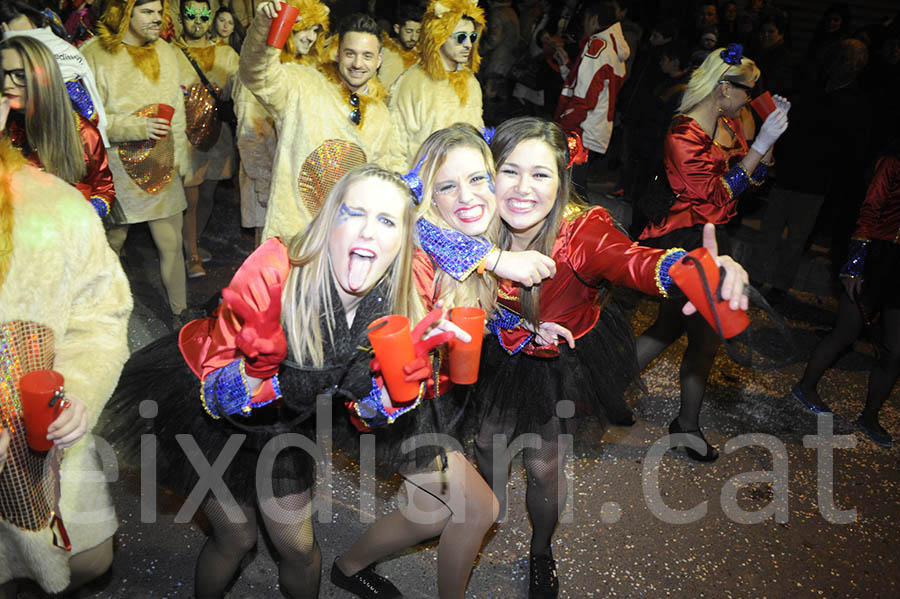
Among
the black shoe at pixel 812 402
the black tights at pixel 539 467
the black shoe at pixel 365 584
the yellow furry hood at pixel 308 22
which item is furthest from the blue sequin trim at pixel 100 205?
the black shoe at pixel 812 402

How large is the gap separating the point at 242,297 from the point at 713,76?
9.04 feet

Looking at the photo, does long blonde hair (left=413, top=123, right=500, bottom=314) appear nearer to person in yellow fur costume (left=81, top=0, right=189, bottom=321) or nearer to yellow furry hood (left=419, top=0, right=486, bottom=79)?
yellow furry hood (left=419, top=0, right=486, bottom=79)

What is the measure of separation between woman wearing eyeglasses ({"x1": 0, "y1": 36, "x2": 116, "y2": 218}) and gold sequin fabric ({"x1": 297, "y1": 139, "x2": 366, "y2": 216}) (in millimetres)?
1562

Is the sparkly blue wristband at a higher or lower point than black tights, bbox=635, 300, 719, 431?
higher

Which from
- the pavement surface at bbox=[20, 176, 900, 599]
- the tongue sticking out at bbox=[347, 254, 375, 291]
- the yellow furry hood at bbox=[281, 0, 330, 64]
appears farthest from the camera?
the yellow furry hood at bbox=[281, 0, 330, 64]

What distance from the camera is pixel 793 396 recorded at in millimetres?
4547

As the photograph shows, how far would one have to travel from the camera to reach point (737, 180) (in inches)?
136

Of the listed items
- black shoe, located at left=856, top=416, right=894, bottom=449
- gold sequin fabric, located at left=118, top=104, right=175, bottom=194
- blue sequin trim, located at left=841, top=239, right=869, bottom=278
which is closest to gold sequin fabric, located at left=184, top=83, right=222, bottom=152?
gold sequin fabric, located at left=118, top=104, right=175, bottom=194

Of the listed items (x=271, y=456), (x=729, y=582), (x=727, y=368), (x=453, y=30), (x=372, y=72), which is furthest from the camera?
(x=727, y=368)

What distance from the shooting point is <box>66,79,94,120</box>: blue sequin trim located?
10.3 ft

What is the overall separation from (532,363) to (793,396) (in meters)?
2.75

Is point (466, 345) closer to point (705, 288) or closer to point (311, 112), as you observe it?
point (705, 288)

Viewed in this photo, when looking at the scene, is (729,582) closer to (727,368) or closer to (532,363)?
(532,363)

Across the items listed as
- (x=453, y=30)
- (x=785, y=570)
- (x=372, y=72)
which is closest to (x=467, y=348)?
(x=785, y=570)
